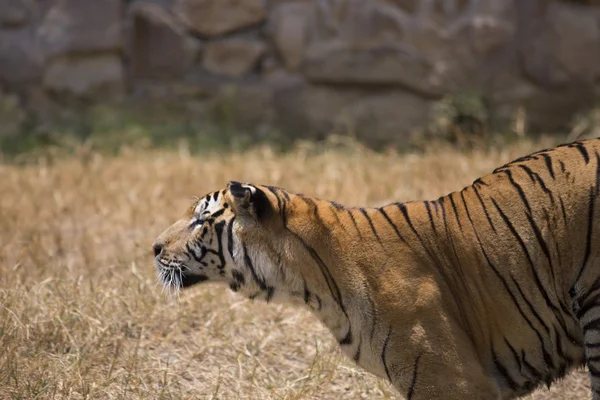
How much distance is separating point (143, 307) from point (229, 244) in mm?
1133

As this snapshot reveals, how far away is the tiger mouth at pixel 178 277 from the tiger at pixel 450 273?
0.10 metres

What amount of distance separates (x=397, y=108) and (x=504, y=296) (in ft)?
14.9

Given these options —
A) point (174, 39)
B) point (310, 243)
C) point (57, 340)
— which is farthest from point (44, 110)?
point (310, 243)

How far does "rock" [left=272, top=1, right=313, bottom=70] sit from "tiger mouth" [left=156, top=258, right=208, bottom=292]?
4383 mm

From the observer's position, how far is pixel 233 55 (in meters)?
7.27

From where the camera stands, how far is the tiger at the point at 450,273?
2686 mm

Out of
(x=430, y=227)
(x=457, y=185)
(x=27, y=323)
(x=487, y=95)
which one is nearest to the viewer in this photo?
(x=430, y=227)

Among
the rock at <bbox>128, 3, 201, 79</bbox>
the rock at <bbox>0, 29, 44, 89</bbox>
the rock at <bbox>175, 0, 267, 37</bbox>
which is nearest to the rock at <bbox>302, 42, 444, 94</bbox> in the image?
the rock at <bbox>175, 0, 267, 37</bbox>

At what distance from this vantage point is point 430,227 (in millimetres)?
2887

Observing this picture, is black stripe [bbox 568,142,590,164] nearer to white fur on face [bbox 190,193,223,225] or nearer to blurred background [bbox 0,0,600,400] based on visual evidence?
white fur on face [bbox 190,193,223,225]

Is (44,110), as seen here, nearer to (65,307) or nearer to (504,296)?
(65,307)

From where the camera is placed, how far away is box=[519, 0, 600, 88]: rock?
689 centimetres

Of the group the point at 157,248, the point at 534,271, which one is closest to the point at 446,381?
the point at 534,271

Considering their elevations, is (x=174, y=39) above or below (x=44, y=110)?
A: above
